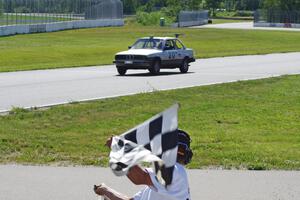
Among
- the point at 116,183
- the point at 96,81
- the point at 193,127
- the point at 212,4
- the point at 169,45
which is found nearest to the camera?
the point at 116,183

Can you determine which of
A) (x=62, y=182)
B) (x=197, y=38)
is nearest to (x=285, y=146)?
(x=62, y=182)

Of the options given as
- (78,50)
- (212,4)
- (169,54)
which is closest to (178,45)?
(169,54)

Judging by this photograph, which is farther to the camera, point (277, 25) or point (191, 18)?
point (277, 25)

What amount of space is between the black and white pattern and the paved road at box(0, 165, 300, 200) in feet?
11.7

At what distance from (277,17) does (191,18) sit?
14123 mm

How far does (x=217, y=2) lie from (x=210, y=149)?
152m

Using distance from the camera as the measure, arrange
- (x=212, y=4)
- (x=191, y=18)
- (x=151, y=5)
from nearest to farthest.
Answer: (x=191, y=18), (x=151, y=5), (x=212, y=4)

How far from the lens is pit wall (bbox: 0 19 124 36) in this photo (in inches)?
2548

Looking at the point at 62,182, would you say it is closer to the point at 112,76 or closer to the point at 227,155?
the point at 227,155

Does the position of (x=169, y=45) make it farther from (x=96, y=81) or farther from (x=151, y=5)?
(x=151, y=5)

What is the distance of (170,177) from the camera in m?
4.04

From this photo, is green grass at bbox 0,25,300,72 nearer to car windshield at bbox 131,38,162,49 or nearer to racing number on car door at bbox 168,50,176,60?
car windshield at bbox 131,38,162,49

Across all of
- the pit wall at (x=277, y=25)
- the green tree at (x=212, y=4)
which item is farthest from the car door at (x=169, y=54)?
the green tree at (x=212, y=4)

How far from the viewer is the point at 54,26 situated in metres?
74.2
